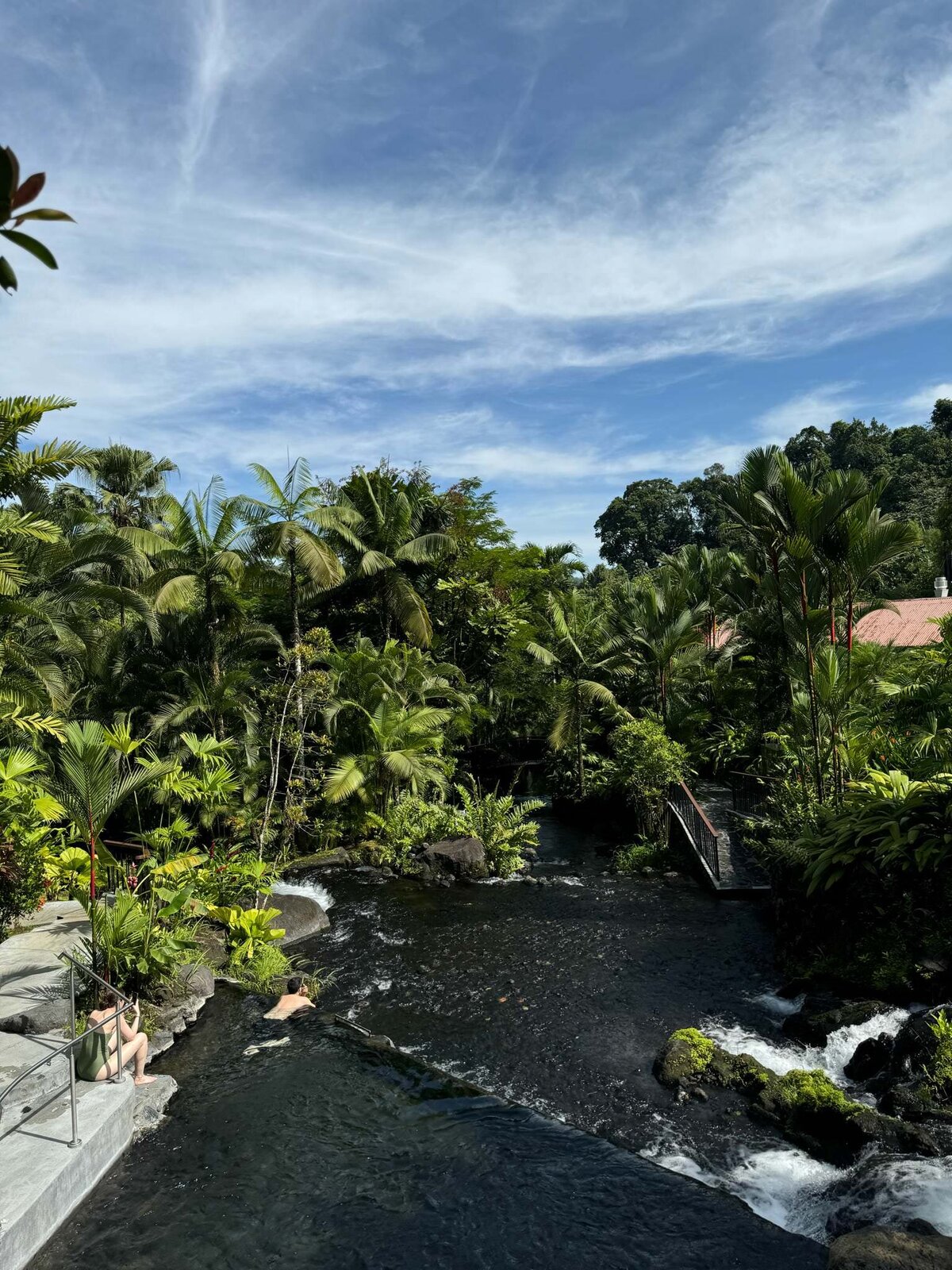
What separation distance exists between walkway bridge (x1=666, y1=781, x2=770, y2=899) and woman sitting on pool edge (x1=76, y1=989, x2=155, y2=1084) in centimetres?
931

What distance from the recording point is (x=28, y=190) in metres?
1.11

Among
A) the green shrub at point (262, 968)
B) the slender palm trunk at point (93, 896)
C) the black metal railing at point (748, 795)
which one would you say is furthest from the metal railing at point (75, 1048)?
the black metal railing at point (748, 795)

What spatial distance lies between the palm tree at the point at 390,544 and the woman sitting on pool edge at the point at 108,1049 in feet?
50.4

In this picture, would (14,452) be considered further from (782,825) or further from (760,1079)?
(782,825)

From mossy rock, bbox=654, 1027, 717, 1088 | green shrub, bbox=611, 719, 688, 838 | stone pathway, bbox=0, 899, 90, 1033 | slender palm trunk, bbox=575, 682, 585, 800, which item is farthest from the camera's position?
slender palm trunk, bbox=575, 682, 585, 800

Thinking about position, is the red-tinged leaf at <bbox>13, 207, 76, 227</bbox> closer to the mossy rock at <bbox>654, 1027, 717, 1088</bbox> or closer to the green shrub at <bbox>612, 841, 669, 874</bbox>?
the mossy rock at <bbox>654, 1027, 717, 1088</bbox>

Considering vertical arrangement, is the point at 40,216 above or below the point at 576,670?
above

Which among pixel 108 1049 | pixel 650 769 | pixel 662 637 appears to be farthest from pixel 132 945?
pixel 662 637

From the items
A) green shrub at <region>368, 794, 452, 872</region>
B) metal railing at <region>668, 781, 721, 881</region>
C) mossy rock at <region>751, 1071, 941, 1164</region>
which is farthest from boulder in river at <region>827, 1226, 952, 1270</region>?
green shrub at <region>368, 794, 452, 872</region>

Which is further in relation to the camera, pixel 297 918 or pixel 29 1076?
pixel 297 918

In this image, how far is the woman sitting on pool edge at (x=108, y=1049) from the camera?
22.4ft

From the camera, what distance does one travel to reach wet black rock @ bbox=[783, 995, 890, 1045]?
8.24 m

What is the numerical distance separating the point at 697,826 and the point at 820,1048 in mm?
7424

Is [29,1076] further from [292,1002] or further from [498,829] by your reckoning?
[498,829]
